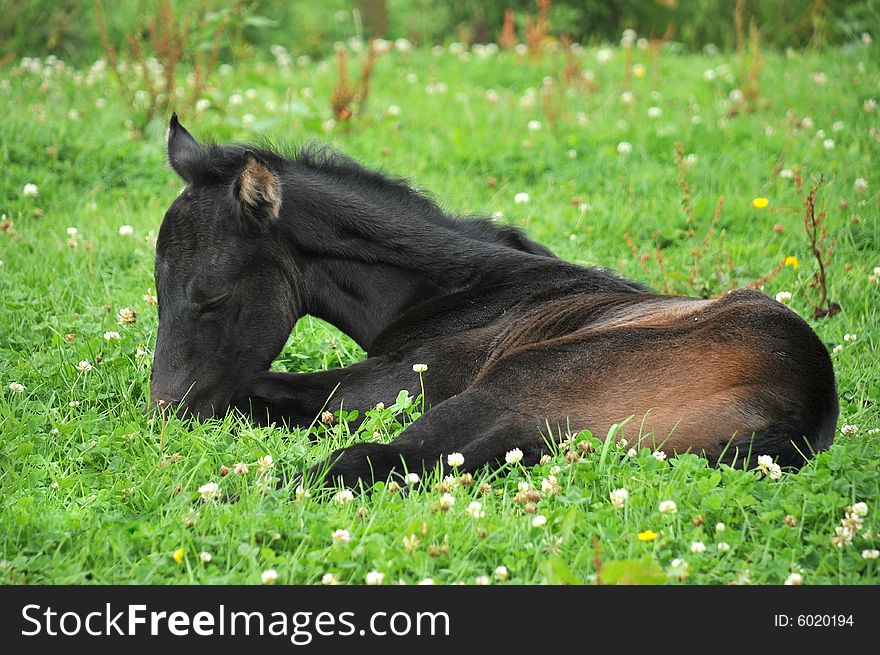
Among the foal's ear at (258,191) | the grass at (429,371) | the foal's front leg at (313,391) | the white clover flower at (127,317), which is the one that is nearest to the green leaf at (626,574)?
the grass at (429,371)

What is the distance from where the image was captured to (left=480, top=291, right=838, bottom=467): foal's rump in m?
3.95

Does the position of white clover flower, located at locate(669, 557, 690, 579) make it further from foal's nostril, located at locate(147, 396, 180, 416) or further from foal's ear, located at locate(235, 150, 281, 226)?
foal's ear, located at locate(235, 150, 281, 226)

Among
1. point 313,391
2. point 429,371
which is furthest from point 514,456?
point 313,391

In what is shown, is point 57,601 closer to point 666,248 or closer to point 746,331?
point 746,331

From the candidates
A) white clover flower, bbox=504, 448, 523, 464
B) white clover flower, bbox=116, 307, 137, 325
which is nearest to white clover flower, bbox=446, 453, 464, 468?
white clover flower, bbox=504, 448, 523, 464

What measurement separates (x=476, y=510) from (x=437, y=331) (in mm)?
1567

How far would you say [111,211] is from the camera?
7.77 m

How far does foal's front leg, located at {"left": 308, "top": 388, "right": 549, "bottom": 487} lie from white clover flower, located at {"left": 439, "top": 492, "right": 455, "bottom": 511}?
35 cm

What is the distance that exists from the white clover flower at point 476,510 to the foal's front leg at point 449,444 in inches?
15.1

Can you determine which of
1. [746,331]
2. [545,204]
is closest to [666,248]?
[545,204]

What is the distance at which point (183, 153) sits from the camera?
516cm

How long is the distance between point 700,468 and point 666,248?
3.87 metres

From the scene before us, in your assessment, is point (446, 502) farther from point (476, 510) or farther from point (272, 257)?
point (272, 257)

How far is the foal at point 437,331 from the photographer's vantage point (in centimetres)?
402
